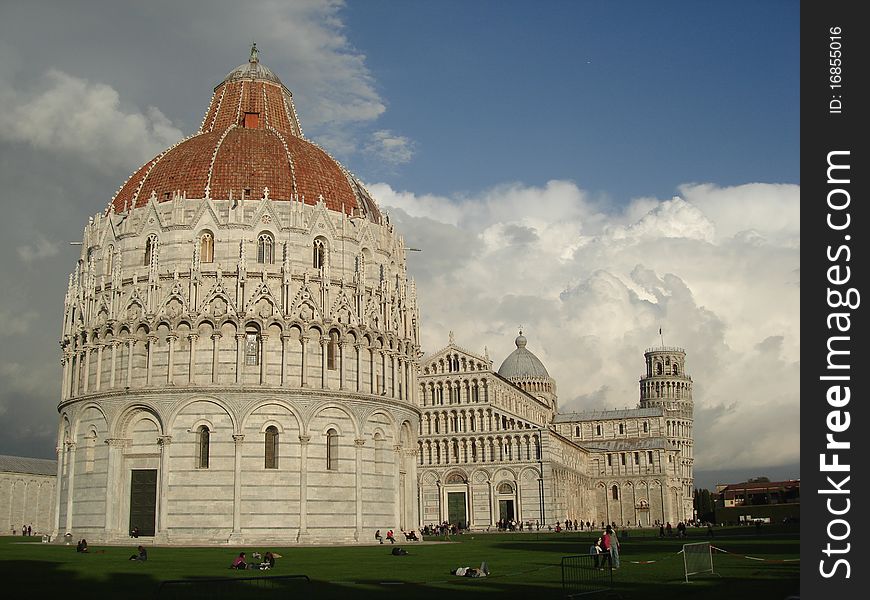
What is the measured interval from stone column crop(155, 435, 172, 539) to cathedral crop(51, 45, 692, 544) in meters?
0.11

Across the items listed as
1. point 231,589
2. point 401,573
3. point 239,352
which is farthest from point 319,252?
point 231,589

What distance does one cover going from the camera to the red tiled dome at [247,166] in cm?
5906

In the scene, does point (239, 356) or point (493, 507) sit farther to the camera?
point (493, 507)

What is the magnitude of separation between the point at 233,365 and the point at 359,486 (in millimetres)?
9893

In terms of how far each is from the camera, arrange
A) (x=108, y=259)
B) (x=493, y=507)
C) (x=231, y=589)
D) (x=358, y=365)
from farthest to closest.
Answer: (x=493, y=507) → (x=108, y=259) → (x=358, y=365) → (x=231, y=589)

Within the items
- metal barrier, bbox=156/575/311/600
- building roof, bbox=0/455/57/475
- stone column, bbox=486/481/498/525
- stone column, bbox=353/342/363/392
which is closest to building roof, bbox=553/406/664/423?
stone column, bbox=486/481/498/525

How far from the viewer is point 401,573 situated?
3228 cm

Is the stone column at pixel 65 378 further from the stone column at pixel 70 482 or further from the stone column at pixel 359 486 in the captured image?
the stone column at pixel 359 486

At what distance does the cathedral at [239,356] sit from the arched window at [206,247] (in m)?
0.10

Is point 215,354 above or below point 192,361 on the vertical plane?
above

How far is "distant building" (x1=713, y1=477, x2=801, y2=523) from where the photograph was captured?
117 m

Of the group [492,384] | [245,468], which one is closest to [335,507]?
[245,468]

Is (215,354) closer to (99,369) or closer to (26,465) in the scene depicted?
(99,369)
